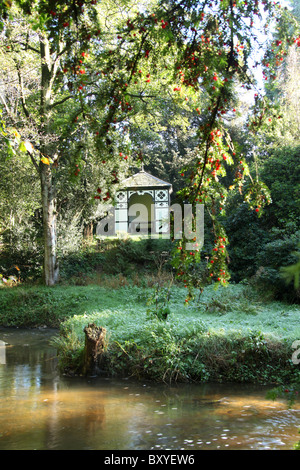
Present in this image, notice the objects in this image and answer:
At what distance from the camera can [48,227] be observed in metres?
15.8

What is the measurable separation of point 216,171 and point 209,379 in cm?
414

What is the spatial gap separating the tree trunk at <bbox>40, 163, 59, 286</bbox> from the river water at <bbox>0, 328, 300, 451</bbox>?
7.58 metres

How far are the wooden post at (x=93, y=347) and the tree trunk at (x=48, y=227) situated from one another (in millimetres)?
8173

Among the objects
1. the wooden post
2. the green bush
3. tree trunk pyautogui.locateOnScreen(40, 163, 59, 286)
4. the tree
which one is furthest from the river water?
tree trunk pyautogui.locateOnScreen(40, 163, 59, 286)

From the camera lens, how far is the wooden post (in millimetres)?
7820

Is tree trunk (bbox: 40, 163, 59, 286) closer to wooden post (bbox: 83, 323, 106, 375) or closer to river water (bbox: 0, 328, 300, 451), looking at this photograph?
river water (bbox: 0, 328, 300, 451)

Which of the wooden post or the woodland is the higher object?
the woodland

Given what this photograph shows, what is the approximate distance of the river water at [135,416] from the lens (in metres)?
5.36

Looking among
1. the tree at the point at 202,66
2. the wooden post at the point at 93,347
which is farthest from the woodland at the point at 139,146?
the wooden post at the point at 93,347

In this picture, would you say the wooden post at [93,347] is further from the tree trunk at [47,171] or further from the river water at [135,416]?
the tree trunk at [47,171]

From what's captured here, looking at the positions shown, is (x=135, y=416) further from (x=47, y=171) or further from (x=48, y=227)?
(x=47, y=171)

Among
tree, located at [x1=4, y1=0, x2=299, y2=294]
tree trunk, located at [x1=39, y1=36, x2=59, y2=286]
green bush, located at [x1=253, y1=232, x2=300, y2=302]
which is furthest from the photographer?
tree trunk, located at [x1=39, y1=36, x2=59, y2=286]

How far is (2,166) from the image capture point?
1681 centimetres

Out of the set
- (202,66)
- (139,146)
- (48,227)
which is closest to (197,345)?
(139,146)
